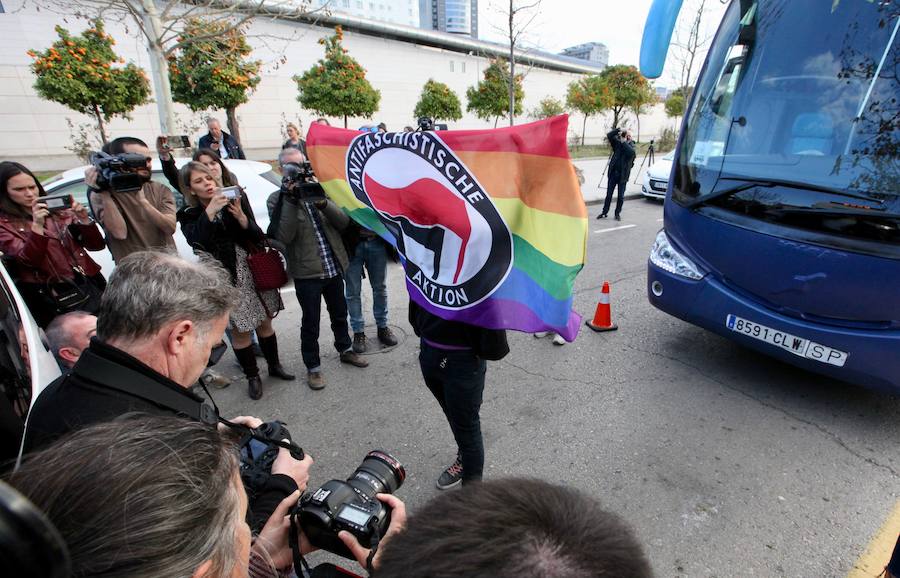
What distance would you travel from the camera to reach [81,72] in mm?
10812

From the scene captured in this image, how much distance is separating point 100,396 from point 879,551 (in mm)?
3236

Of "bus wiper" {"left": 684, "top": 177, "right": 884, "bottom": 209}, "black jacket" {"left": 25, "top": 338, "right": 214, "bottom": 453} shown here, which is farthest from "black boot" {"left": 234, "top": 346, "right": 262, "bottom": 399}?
"bus wiper" {"left": 684, "top": 177, "right": 884, "bottom": 209}

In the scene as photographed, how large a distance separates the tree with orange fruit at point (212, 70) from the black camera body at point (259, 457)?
27.4 ft

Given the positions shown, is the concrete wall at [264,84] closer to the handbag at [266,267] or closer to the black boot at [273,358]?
the handbag at [266,267]

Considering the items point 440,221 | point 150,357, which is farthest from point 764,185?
point 150,357

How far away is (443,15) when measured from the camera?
93062mm

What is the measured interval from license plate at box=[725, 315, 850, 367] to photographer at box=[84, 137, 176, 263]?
405cm

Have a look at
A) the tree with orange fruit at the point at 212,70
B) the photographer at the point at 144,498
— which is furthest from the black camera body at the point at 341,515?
the tree with orange fruit at the point at 212,70

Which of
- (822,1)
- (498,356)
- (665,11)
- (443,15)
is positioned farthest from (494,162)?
(443,15)

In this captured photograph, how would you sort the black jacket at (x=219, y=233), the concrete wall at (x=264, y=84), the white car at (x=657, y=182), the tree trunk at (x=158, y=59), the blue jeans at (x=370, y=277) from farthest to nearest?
1. the concrete wall at (x=264, y=84)
2. the white car at (x=657, y=182)
3. the tree trunk at (x=158, y=59)
4. the blue jeans at (x=370, y=277)
5. the black jacket at (x=219, y=233)

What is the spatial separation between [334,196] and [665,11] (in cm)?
253

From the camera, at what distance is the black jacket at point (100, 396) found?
1175mm

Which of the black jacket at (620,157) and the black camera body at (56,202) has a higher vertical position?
the black camera body at (56,202)

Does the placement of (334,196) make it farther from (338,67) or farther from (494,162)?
(338,67)
